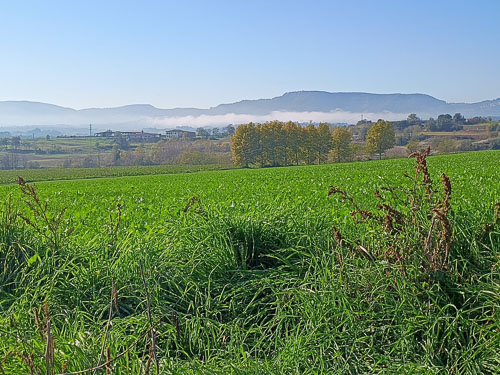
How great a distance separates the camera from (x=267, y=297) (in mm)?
3855

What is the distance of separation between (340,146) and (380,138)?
973cm

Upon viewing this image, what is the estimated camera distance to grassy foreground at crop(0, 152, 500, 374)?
3012 mm

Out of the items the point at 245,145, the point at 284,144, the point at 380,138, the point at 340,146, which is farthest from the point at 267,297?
the point at 380,138

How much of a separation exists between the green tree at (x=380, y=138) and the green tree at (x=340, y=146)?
18.4 ft

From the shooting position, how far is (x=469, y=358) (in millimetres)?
2955

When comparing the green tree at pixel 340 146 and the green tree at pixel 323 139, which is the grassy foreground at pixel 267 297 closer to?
the green tree at pixel 323 139

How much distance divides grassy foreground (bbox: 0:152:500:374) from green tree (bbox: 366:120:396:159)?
348 feet

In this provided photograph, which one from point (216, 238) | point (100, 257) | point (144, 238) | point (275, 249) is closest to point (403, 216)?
point (275, 249)

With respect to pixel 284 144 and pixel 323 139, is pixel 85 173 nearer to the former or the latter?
pixel 284 144

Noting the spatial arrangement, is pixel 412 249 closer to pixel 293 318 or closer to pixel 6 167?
pixel 293 318

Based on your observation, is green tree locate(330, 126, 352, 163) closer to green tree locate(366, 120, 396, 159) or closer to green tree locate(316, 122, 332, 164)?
green tree locate(316, 122, 332, 164)

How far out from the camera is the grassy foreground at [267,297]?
9.88 feet

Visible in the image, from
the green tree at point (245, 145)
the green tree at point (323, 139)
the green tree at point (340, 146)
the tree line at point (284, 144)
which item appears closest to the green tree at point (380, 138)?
the green tree at point (340, 146)

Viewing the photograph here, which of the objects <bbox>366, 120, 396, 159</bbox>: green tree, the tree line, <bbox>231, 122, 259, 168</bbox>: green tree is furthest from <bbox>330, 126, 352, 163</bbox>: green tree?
<bbox>231, 122, 259, 168</bbox>: green tree
